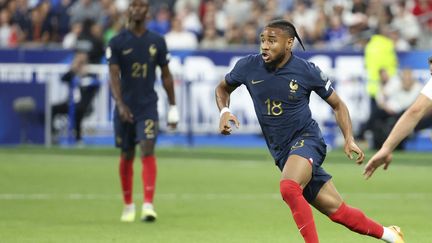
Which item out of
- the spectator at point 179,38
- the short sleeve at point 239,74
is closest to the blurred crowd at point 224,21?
the spectator at point 179,38

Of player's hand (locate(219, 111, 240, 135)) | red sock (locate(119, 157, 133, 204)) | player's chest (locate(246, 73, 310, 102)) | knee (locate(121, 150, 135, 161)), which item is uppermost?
player's chest (locate(246, 73, 310, 102))

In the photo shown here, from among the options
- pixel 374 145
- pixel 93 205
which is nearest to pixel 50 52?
pixel 374 145

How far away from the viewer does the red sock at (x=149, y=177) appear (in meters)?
14.4

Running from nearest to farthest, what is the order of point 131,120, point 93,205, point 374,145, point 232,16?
point 131,120, point 93,205, point 374,145, point 232,16

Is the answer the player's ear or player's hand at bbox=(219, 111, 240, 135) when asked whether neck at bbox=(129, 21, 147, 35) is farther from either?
player's hand at bbox=(219, 111, 240, 135)

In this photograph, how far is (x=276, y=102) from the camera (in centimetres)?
1068

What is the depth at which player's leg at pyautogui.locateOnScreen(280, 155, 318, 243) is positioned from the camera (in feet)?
33.2

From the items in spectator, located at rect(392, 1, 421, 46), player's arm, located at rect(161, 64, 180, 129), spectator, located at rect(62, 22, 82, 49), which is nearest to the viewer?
player's arm, located at rect(161, 64, 180, 129)

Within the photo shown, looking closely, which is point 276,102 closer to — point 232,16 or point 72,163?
point 72,163

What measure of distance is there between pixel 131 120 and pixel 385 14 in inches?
617

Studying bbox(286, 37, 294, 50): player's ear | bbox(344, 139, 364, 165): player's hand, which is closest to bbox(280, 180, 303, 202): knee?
bbox(344, 139, 364, 165): player's hand

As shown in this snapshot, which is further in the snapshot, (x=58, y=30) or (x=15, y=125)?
(x=58, y=30)

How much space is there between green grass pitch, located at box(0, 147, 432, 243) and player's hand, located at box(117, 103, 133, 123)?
1162 millimetres

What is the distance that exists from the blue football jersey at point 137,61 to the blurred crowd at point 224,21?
13.3m
